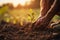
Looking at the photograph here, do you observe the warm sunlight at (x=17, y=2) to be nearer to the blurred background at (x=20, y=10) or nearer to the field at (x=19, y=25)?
the blurred background at (x=20, y=10)

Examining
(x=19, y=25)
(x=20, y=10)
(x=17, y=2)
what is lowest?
(x=19, y=25)

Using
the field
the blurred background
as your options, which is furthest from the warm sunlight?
the field

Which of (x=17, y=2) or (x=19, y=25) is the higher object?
(x=17, y=2)

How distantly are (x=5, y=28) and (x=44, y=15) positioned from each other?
0.80 meters

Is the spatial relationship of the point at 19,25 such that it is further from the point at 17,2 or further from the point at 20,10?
the point at 17,2

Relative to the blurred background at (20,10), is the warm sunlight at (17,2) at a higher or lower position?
higher

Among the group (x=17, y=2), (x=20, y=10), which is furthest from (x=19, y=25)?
(x=17, y=2)

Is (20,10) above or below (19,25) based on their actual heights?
above

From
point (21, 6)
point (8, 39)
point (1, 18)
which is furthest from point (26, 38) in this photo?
point (21, 6)

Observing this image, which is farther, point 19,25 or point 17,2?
point 17,2

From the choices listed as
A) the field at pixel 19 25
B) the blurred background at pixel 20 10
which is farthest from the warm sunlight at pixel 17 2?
the field at pixel 19 25

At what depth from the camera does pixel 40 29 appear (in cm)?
351

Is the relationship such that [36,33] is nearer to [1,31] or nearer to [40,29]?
[40,29]

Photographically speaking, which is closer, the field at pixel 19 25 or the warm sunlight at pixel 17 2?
the field at pixel 19 25
